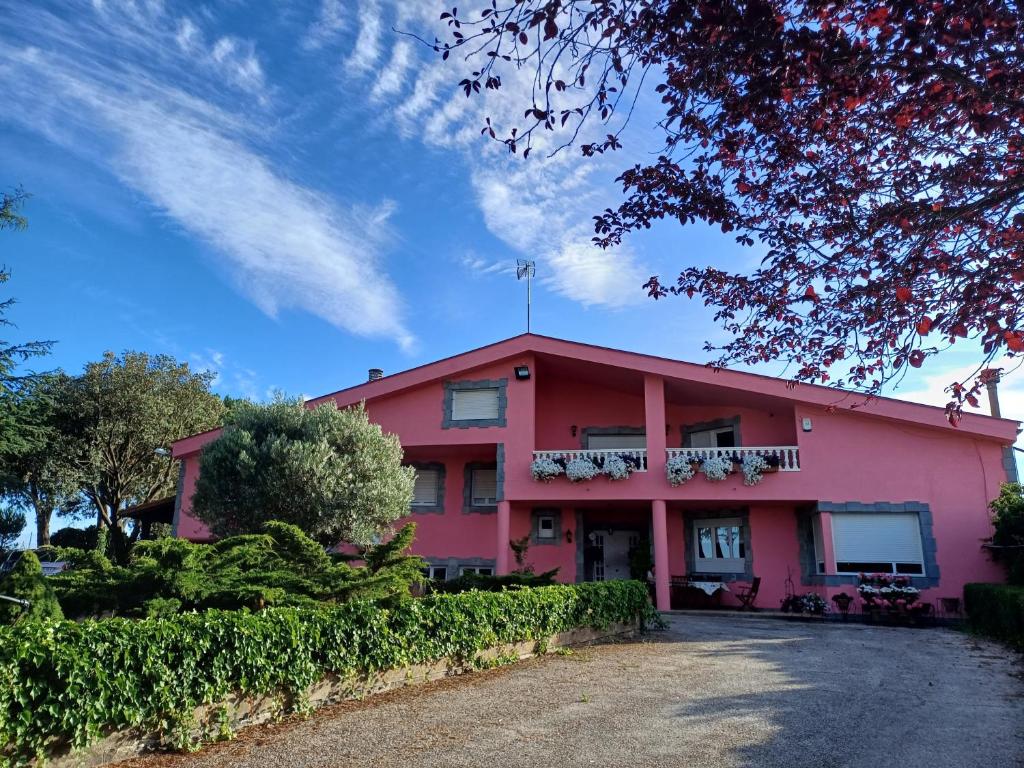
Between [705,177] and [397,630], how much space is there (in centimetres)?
524

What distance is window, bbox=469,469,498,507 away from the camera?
18812 millimetres

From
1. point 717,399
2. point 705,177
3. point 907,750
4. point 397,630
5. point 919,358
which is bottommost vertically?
point 907,750

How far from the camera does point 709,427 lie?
18.7 meters

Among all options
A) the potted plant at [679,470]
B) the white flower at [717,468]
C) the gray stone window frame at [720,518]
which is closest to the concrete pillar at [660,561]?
the potted plant at [679,470]

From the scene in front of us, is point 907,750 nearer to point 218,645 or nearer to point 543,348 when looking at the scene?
point 218,645

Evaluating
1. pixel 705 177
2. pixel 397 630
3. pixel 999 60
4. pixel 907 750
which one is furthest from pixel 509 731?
pixel 999 60

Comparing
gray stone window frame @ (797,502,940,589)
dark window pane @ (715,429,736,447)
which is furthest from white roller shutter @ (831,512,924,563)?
dark window pane @ (715,429,736,447)

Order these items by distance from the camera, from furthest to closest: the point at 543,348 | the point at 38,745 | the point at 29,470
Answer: the point at 29,470, the point at 543,348, the point at 38,745

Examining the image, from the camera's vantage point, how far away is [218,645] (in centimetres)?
558

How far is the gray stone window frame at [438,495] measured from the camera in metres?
18.9

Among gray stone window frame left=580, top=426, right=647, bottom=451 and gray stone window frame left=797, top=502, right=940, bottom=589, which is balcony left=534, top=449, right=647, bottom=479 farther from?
gray stone window frame left=797, top=502, right=940, bottom=589

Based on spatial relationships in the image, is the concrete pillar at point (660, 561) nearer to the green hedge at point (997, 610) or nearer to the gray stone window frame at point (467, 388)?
the gray stone window frame at point (467, 388)

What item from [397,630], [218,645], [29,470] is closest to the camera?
[218,645]

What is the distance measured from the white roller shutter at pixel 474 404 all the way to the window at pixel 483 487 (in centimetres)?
163
